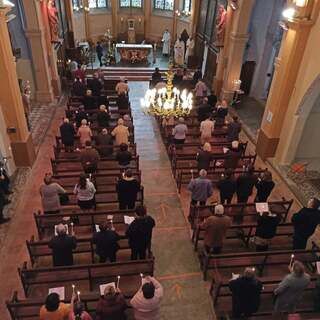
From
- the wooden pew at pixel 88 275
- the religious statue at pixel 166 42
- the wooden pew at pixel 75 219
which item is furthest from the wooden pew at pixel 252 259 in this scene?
the religious statue at pixel 166 42

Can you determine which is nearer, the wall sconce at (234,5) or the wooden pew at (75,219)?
the wooden pew at (75,219)

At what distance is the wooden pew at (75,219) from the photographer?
7.50 metres

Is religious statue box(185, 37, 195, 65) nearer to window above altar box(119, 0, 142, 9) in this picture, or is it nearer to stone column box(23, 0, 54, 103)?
window above altar box(119, 0, 142, 9)

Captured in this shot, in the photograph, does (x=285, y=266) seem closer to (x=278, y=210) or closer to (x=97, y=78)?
(x=278, y=210)

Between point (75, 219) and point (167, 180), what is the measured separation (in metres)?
3.43

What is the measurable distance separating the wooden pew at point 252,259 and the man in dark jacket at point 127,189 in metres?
2.14

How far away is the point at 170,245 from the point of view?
317 inches

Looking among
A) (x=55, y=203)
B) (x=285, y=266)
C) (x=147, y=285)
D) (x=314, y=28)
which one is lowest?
(x=285, y=266)

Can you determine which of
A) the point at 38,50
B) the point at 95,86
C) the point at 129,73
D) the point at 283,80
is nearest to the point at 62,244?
the point at 283,80

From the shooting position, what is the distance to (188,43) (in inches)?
766

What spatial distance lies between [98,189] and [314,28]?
23.6 ft

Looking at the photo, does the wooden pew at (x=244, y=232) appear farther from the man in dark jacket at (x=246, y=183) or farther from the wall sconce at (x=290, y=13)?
the wall sconce at (x=290, y=13)

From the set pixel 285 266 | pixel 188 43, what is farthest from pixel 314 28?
pixel 188 43

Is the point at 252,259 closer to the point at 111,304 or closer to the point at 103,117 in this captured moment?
the point at 111,304
